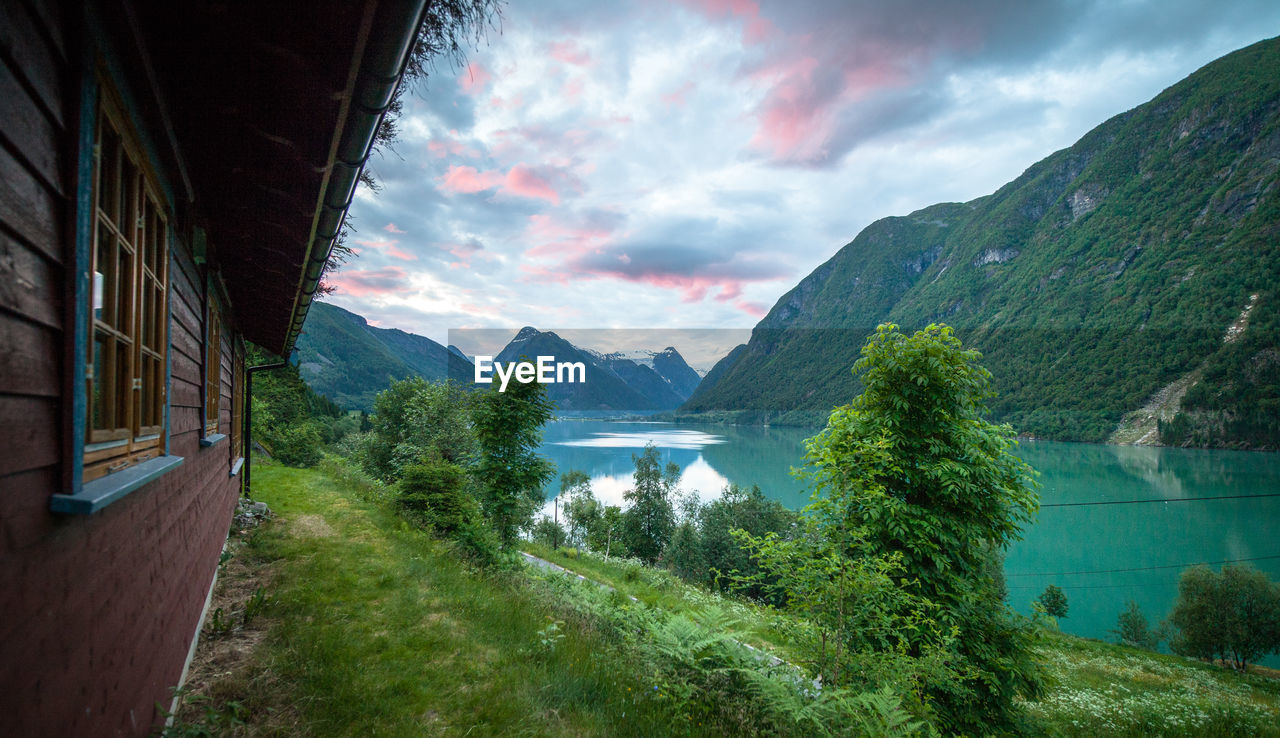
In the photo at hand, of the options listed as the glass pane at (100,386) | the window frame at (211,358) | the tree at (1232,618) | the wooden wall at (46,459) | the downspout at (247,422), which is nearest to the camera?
the wooden wall at (46,459)

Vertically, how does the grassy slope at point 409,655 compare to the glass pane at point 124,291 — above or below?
below

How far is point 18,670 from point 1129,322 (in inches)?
7609

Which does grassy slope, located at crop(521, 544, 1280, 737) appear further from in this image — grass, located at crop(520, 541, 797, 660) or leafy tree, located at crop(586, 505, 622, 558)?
leafy tree, located at crop(586, 505, 622, 558)

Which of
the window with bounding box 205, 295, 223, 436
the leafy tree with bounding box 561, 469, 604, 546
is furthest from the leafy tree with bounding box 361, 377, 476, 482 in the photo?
the leafy tree with bounding box 561, 469, 604, 546

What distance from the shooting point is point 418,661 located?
466cm

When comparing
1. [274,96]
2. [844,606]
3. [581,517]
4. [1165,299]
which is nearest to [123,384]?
[274,96]

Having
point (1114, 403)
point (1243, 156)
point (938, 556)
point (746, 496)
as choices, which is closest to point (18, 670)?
point (938, 556)

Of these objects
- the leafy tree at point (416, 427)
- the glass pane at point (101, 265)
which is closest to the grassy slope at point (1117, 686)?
the glass pane at point (101, 265)

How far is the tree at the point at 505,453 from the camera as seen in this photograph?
1198cm

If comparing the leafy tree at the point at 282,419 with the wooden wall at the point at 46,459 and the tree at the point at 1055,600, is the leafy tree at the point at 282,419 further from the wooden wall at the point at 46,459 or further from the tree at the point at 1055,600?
the tree at the point at 1055,600

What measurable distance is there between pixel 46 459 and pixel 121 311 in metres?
1.20

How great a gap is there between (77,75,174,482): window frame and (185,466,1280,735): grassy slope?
7.43 ft

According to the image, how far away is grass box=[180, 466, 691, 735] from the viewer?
3.68 metres

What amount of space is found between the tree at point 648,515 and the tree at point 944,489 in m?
38.3
